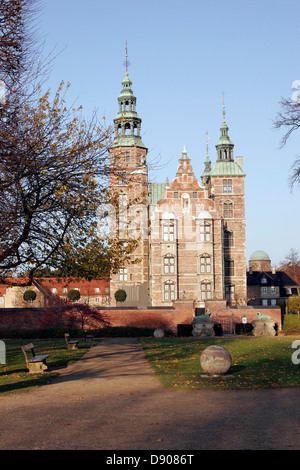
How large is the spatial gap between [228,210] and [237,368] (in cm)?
4466

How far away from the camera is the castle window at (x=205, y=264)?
179 ft

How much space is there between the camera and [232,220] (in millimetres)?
60469

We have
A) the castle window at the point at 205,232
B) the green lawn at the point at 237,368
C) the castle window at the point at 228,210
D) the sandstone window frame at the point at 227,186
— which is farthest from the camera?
the sandstone window frame at the point at 227,186

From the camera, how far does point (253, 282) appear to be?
265ft

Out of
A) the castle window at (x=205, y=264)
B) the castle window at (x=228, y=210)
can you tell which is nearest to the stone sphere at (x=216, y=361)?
the castle window at (x=205, y=264)

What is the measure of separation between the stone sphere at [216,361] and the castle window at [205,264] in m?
39.3

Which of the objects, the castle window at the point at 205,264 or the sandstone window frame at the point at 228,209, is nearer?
the castle window at the point at 205,264

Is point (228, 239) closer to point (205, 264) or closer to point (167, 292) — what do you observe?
point (205, 264)

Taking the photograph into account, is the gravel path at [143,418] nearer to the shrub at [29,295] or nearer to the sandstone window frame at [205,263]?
the sandstone window frame at [205,263]

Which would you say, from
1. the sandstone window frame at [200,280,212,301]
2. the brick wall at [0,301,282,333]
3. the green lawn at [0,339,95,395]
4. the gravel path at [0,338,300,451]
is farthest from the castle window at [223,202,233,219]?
the gravel path at [0,338,300,451]

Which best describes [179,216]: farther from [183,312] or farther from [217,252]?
[183,312]

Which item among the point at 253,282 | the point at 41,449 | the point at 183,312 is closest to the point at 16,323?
the point at 183,312

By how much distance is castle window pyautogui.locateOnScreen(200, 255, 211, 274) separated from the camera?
54.5 m

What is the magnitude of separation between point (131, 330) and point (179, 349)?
12.6 meters
